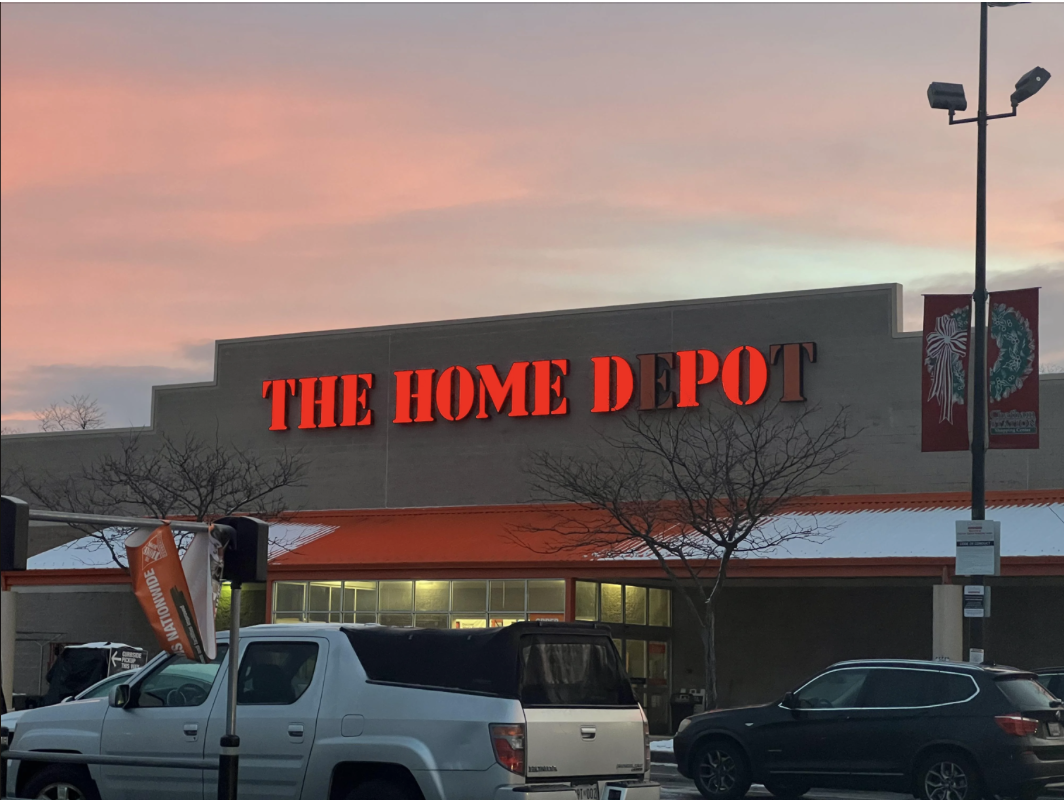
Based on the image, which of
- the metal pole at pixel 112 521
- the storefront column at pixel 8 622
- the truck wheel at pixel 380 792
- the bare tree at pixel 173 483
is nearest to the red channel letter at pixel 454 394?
the bare tree at pixel 173 483

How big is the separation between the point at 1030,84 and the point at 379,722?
14.4 meters

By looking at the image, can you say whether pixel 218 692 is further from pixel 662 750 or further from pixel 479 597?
pixel 479 597

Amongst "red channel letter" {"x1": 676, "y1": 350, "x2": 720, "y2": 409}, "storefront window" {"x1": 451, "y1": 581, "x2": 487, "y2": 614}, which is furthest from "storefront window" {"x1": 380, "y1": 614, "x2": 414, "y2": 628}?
"red channel letter" {"x1": 676, "y1": 350, "x2": 720, "y2": 409}

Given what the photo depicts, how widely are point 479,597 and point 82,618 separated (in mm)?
13616

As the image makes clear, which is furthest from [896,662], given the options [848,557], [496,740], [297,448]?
[297,448]

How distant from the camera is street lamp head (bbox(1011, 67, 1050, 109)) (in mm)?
20891

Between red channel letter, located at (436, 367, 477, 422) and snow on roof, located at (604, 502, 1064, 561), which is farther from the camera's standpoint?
red channel letter, located at (436, 367, 477, 422)

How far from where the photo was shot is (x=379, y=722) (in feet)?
37.1

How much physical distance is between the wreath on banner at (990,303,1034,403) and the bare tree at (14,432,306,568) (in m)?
18.1

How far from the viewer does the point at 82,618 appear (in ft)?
129

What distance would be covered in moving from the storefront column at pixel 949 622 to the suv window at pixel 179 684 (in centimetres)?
→ 1697

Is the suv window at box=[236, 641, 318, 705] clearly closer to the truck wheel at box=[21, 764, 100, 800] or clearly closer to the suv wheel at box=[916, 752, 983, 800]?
the truck wheel at box=[21, 764, 100, 800]

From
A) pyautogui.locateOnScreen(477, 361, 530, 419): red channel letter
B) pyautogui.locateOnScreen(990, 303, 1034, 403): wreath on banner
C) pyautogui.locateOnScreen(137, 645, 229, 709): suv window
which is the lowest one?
pyautogui.locateOnScreen(137, 645, 229, 709): suv window

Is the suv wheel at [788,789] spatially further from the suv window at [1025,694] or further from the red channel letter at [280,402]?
the red channel letter at [280,402]
